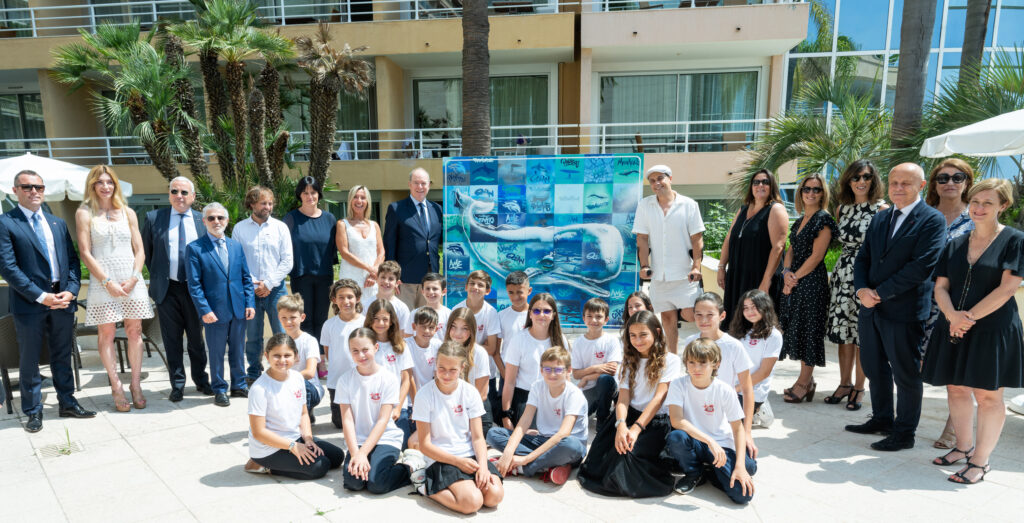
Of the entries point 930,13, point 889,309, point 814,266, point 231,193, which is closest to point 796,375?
point 814,266

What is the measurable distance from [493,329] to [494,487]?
5.47ft

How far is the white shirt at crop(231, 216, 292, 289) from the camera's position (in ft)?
16.7

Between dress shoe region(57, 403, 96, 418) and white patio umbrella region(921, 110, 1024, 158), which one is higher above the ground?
white patio umbrella region(921, 110, 1024, 158)

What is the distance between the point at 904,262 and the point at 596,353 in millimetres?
2048

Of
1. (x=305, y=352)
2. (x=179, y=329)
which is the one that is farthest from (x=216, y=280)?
(x=305, y=352)

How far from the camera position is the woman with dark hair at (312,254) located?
533 cm

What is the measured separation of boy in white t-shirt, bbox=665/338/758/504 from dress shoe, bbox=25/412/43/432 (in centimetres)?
451

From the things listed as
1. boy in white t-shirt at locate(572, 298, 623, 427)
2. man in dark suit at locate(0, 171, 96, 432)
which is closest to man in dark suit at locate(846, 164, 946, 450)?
boy in white t-shirt at locate(572, 298, 623, 427)

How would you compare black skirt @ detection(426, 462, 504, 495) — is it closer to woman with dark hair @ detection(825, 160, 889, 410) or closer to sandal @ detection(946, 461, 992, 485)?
sandal @ detection(946, 461, 992, 485)

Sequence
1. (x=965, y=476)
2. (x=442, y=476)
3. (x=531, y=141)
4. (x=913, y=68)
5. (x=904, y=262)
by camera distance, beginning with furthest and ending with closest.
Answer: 1. (x=531, y=141)
2. (x=913, y=68)
3. (x=904, y=262)
4. (x=965, y=476)
5. (x=442, y=476)

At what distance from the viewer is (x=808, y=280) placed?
470cm

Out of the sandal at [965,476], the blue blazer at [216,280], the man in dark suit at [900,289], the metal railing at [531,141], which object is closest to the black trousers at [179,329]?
the blue blazer at [216,280]

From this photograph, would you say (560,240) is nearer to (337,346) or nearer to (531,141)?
(337,346)

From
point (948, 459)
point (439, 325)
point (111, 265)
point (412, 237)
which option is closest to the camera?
point (948, 459)
